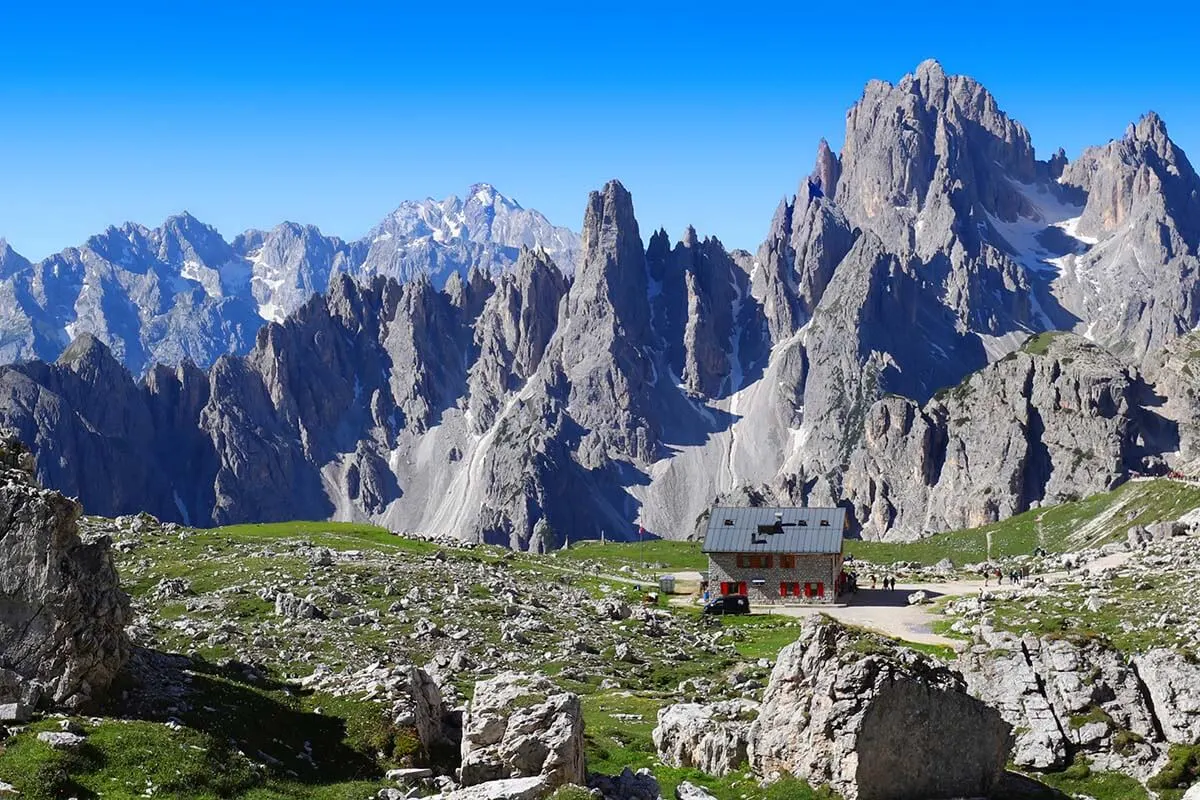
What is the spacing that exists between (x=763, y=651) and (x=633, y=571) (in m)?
54.0

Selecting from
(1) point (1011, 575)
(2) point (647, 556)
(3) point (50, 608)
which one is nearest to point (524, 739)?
(3) point (50, 608)

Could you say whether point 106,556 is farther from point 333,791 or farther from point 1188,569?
point 1188,569

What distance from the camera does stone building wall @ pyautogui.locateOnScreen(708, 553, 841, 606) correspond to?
8931 centimetres

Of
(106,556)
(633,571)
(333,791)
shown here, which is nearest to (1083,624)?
(333,791)

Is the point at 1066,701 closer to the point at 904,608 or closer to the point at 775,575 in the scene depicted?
the point at 904,608

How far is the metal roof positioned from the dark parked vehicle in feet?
23.1

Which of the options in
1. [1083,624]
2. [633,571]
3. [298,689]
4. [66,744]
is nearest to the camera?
[66,744]

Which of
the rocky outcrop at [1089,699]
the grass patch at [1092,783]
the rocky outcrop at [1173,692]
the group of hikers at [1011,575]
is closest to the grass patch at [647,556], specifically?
the group of hikers at [1011,575]

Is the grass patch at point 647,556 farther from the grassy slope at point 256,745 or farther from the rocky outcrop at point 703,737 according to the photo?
the rocky outcrop at point 703,737

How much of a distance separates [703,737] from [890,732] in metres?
7.14

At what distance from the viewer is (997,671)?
37688 millimetres

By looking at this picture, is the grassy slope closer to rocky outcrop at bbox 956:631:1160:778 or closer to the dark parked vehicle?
rocky outcrop at bbox 956:631:1160:778

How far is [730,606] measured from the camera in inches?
3270

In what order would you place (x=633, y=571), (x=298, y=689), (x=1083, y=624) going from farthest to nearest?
1. (x=633, y=571)
2. (x=1083, y=624)
3. (x=298, y=689)
